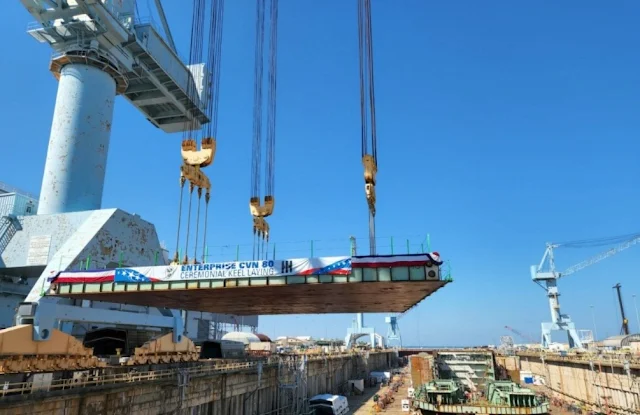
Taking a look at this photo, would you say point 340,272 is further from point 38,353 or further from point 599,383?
point 599,383

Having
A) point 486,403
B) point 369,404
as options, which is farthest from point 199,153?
point 369,404

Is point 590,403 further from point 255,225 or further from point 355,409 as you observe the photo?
point 255,225

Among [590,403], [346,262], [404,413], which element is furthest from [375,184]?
[590,403]

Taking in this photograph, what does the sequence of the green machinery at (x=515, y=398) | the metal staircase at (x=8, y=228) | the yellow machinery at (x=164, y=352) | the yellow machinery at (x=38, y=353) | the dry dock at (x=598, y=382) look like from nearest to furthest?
1. the yellow machinery at (x=38, y=353)
2. the yellow machinery at (x=164, y=352)
3. the green machinery at (x=515, y=398)
4. the dry dock at (x=598, y=382)
5. the metal staircase at (x=8, y=228)

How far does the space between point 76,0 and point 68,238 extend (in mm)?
27888

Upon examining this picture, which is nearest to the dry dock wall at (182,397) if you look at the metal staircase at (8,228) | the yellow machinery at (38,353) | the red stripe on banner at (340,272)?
the yellow machinery at (38,353)

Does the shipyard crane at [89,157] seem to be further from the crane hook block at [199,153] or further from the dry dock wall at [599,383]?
the dry dock wall at [599,383]

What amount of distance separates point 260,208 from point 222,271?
11198mm

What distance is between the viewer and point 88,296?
3544 centimetres

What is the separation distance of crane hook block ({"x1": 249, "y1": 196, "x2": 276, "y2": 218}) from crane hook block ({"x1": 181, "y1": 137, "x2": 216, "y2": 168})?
5759mm

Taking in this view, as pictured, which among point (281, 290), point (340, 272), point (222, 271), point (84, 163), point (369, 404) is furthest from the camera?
point (369, 404)

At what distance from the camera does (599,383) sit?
3956 centimetres

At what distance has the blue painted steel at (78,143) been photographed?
1853 inches

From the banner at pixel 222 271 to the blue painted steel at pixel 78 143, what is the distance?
1693 centimetres
